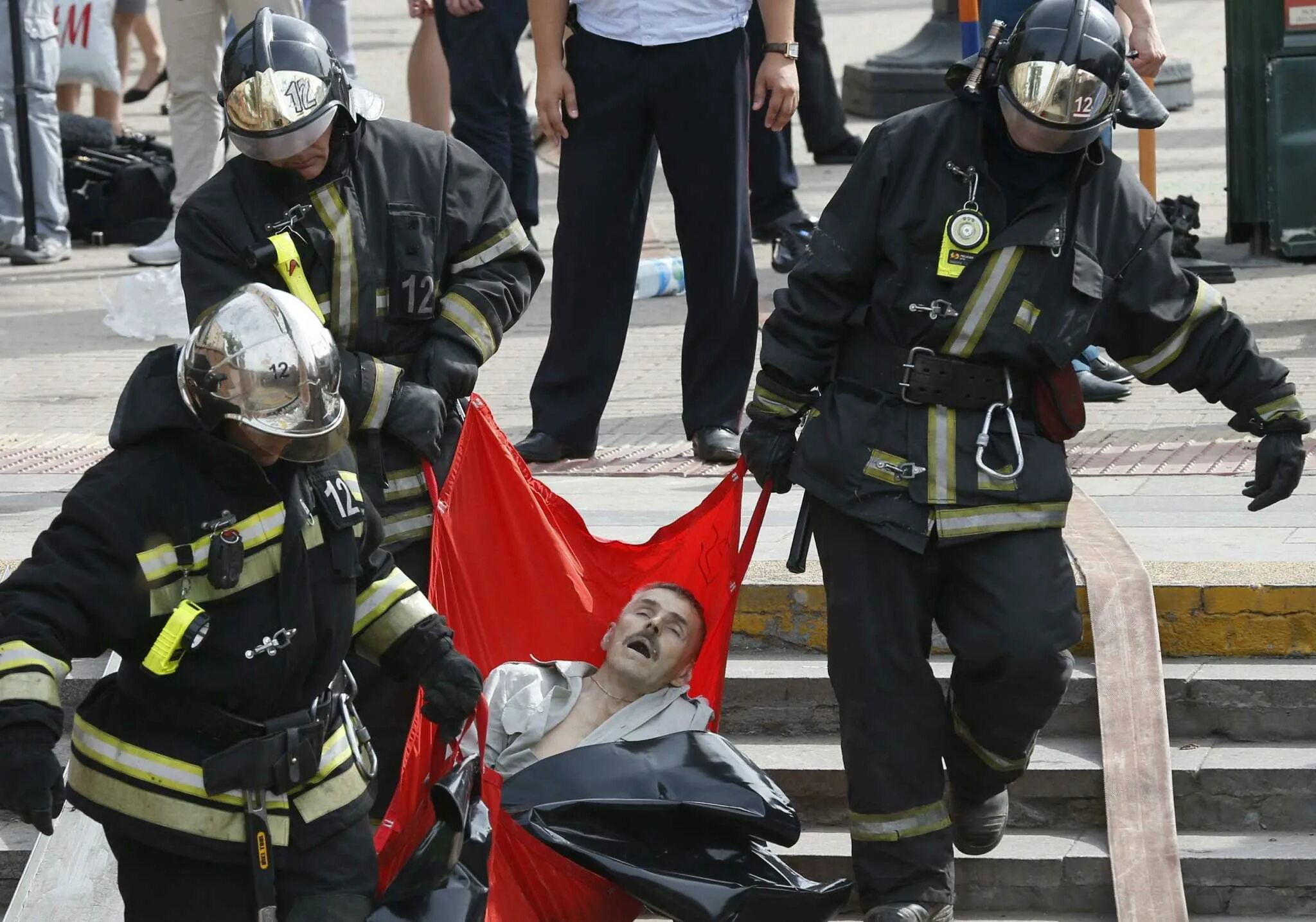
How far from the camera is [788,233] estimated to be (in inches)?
345

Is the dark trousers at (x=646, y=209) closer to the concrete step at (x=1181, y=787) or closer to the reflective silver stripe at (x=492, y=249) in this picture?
the reflective silver stripe at (x=492, y=249)

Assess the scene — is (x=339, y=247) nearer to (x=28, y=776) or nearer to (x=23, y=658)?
(x=23, y=658)

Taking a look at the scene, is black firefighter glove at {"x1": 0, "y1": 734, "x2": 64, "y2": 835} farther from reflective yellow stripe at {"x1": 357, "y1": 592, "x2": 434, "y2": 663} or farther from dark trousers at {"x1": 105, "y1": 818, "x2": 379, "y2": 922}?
reflective yellow stripe at {"x1": 357, "y1": 592, "x2": 434, "y2": 663}

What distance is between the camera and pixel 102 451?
710cm

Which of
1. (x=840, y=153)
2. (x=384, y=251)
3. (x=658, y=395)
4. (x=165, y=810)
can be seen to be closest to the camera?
(x=165, y=810)

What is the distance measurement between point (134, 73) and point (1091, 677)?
13.2 meters

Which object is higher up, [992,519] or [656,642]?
[992,519]

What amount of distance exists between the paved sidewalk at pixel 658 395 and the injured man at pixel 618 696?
0.82 meters

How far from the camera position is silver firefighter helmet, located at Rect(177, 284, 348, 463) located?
3.66 metres

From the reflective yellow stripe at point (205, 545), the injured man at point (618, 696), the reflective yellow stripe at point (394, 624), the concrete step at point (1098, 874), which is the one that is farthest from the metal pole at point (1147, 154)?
the reflective yellow stripe at point (205, 545)

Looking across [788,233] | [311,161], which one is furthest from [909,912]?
[788,233]

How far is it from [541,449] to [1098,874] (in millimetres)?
2208

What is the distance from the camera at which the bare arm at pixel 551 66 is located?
603 cm

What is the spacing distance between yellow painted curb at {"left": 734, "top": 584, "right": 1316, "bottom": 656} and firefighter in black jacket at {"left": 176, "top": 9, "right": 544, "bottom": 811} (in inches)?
40.0
